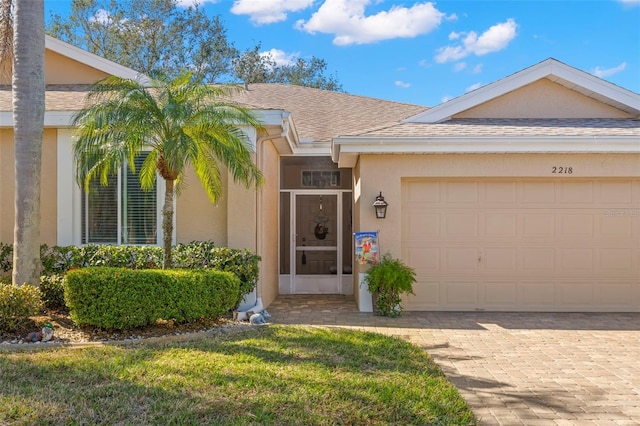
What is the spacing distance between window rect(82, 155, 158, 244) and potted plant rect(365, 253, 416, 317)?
13.8ft

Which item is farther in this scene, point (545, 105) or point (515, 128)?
point (545, 105)

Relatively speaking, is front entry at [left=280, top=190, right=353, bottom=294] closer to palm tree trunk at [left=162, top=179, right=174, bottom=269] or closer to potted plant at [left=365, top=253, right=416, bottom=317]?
potted plant at [left=365, top=253, right=416, bottom=317]

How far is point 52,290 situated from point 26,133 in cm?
251

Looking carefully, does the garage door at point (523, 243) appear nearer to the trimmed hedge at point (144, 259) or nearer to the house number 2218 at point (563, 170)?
the house number 2218 at point (563, 170)

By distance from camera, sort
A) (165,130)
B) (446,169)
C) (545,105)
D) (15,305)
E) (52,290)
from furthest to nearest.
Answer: (545,105)
(446,169)
(52,290)
(165,130)
(15,305)

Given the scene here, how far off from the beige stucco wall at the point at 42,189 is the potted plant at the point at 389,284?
6.10 metres

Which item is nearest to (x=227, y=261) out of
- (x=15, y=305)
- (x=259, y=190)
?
(x=259, y=190)

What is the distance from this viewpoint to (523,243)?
9.66 meters

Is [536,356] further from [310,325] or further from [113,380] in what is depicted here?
[113,380]

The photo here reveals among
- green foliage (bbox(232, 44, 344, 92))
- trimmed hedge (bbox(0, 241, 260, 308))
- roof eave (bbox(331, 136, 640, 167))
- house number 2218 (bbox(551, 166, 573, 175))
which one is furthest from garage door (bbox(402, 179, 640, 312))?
green foliage (bbox(232, 44, 344, 92))

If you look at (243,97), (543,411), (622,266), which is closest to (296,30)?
(243,97)

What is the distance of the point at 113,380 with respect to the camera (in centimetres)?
493

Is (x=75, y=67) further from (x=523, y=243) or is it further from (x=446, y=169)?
(x=523, y=243)

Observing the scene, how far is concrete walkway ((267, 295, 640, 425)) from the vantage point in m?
4.55
